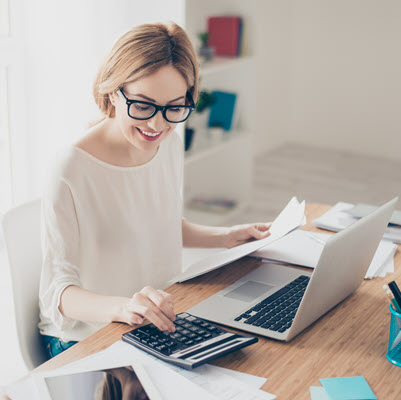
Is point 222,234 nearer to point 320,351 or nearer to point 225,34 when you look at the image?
point 320,351

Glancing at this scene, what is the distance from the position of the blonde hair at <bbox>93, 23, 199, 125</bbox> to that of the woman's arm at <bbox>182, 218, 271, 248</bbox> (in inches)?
15.0

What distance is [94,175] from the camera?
1.49 m

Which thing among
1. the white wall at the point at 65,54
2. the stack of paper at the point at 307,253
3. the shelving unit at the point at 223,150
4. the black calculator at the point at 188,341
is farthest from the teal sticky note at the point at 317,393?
the shelving unit at the point at 223,150

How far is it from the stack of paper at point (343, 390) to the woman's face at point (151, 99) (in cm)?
63

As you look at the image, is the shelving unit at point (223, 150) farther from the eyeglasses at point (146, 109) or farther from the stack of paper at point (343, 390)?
the stack of paper at point (343, 390)

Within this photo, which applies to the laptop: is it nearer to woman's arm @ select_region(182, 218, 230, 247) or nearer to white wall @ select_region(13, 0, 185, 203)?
woman's arm @ select_region(182, 218, 230, 247)

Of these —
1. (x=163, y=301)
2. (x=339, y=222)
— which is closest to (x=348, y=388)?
(x=163, y=301)

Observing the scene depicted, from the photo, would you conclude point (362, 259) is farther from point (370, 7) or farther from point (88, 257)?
point (370, 7)

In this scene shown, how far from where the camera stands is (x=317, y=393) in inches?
40.9

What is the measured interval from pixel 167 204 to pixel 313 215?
0.45 m

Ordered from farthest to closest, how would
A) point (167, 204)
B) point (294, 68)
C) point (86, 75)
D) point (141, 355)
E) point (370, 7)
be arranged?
1. point (294, 68)
2. point (370, 7)
3. point (86, 75)
4. point (167, 204)
5. point (141, 355)

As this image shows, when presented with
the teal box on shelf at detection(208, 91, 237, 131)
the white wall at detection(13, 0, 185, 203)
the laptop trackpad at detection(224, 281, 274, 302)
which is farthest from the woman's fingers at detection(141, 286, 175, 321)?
the teal box on shelf at detection(208, 91, 237, 131)

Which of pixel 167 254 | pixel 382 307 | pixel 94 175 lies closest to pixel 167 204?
pixel 167 254

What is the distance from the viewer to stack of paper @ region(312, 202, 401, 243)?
5.66 ft
